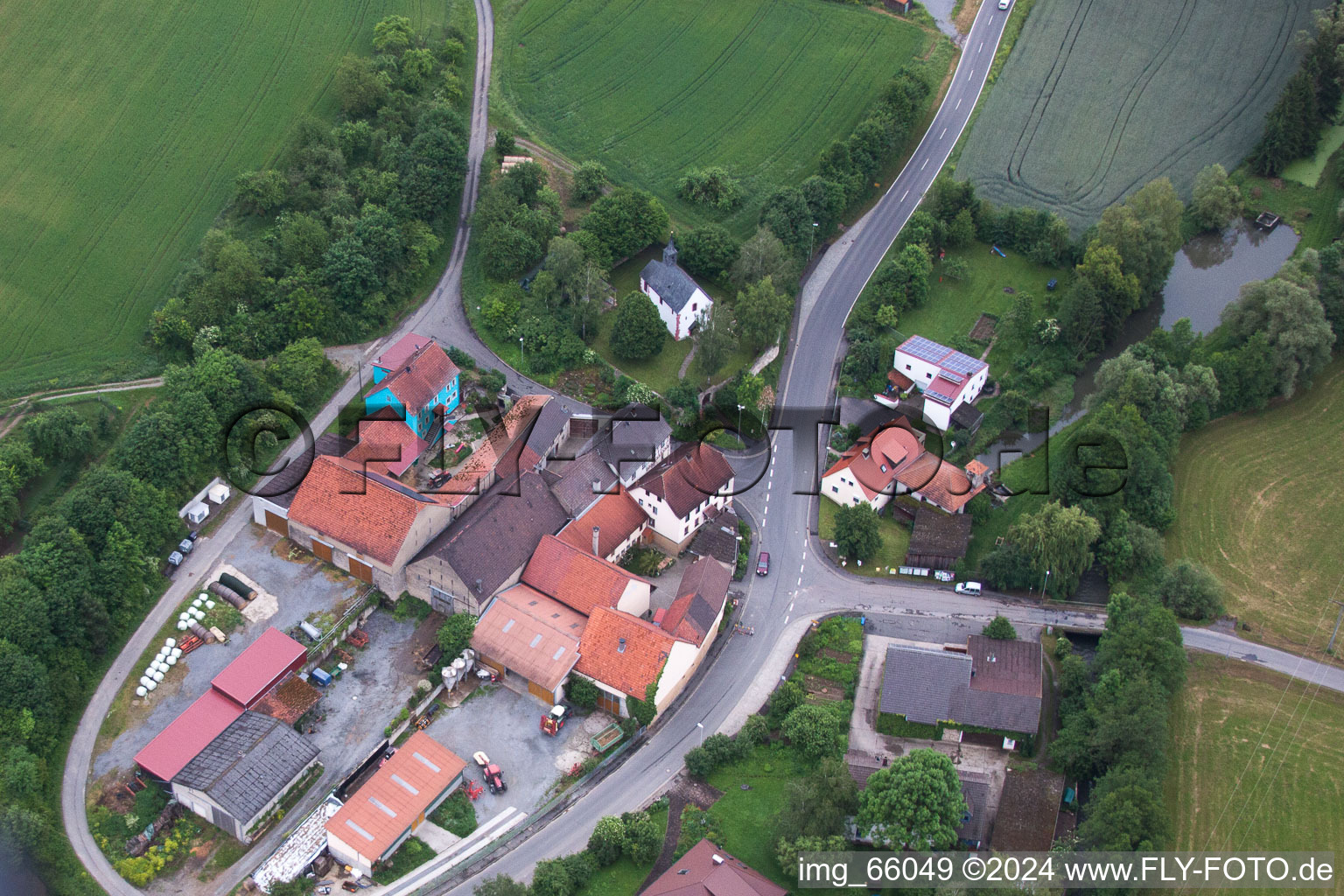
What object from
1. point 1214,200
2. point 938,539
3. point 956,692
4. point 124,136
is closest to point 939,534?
point 938,539

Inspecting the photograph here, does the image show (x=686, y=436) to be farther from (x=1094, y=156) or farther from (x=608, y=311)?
(x=1094, y=156)

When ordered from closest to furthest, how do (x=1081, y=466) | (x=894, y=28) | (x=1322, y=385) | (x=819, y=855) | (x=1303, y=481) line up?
(x=819, y=855), (x=1081, y=466), (x=1303, y=481), (x=1322, y=385), (x=894, y=28)

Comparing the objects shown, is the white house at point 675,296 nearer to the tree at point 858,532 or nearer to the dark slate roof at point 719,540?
the dark slate roof at point 719,540

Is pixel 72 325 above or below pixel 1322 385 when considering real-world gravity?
below

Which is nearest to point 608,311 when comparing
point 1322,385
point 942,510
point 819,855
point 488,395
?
point 488,395

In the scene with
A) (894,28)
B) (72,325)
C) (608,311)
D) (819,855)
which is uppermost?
(894,28)

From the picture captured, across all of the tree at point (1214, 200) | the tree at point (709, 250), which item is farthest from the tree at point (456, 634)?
the tree at point (1214, 200)

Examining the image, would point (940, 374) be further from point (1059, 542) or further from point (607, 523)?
point (607, 523)
